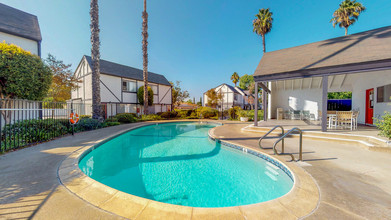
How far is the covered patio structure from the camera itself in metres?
6.14

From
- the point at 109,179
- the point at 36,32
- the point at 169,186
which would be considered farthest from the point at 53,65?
the point at 169,186

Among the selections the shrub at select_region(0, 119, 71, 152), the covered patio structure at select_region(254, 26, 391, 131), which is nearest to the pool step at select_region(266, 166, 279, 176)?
the covered patio structure at select_region(254, 26, 391, 131)

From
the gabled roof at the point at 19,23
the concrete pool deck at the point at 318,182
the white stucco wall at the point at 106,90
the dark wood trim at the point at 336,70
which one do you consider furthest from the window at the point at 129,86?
the dark wood trim at the point at 336,70

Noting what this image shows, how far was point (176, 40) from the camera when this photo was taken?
1772cm

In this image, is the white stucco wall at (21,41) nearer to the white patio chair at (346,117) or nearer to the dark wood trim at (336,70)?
the dark wood trim at (336,70)

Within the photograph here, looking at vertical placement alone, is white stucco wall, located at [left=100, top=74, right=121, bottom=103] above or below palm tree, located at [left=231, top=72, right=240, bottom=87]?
below

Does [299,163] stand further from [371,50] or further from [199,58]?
[199,58]

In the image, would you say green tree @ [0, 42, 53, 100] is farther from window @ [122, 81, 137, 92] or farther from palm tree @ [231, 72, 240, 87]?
palm tree @ [231, 72, 240, 87]

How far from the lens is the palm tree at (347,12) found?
17.8 m

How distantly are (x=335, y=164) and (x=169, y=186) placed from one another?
462 cm

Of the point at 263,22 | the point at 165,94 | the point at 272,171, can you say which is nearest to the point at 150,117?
the point at 165,94

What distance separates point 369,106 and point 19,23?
A: 23093 millimetres

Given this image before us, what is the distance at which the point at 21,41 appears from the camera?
845 cm

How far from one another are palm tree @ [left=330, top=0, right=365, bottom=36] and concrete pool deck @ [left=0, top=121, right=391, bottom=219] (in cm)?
2408
